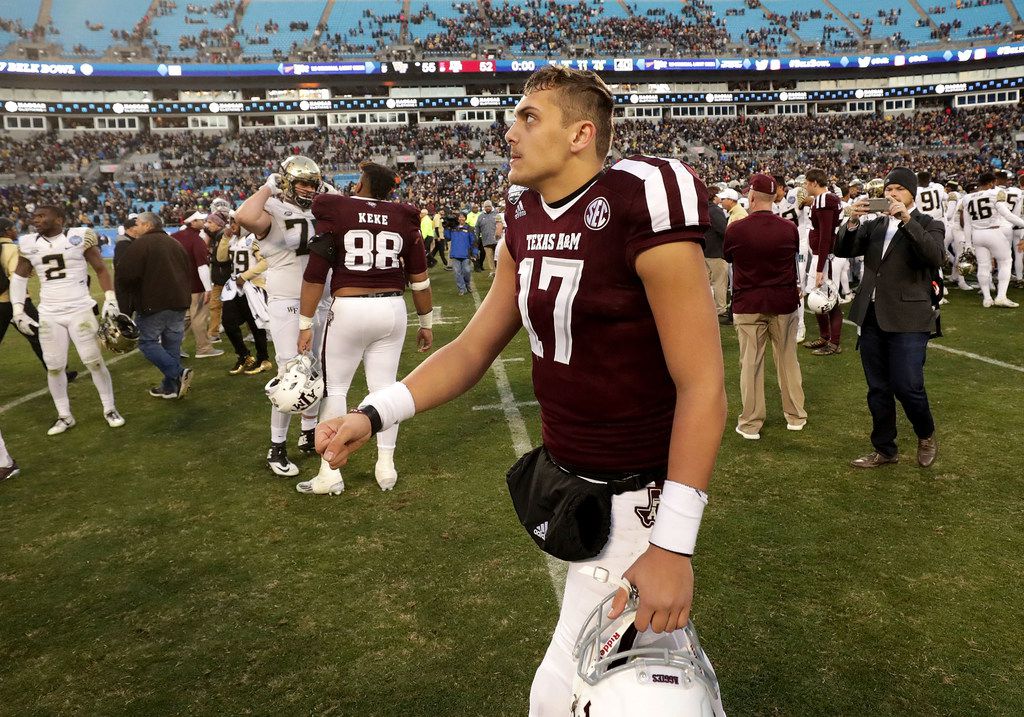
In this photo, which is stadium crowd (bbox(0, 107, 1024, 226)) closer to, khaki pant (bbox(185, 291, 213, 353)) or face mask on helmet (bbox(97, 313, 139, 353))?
khaki pant (bbox(185, 291, 213, 353))

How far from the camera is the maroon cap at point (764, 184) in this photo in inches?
239

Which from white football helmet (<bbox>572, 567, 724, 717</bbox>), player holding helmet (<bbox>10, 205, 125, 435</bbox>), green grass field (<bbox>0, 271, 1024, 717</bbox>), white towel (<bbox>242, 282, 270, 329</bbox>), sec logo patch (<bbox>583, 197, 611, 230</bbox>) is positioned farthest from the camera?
white towel (<bbox>242, 282, 270, 329</bbox>)

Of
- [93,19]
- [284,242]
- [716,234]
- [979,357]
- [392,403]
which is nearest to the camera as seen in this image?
[392,403]

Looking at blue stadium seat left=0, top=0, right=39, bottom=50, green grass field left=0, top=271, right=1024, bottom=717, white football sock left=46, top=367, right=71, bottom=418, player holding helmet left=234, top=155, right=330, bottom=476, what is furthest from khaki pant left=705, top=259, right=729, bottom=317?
blue stadium seat left=0, top=0, right=39, bottom=50

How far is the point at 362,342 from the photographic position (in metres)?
5.20

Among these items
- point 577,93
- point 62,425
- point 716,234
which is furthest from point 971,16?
point 577,93

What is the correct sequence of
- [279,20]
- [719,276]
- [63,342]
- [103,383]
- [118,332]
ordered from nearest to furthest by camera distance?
[63,342] < [118,332] < [103,383] < [719,276] < [279,20]

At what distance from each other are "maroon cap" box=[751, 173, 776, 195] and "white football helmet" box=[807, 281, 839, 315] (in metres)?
1.77

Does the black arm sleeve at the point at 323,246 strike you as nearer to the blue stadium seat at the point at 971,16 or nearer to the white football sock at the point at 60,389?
the white football sock at the point at 60,389

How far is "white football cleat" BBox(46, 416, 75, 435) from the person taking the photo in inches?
289

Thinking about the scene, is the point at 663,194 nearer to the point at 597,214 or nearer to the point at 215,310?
the point at 597,214

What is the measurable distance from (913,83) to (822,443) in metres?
63.2

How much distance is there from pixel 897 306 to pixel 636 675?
450 cm

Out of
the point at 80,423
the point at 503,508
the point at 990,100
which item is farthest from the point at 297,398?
the point at 990,100
